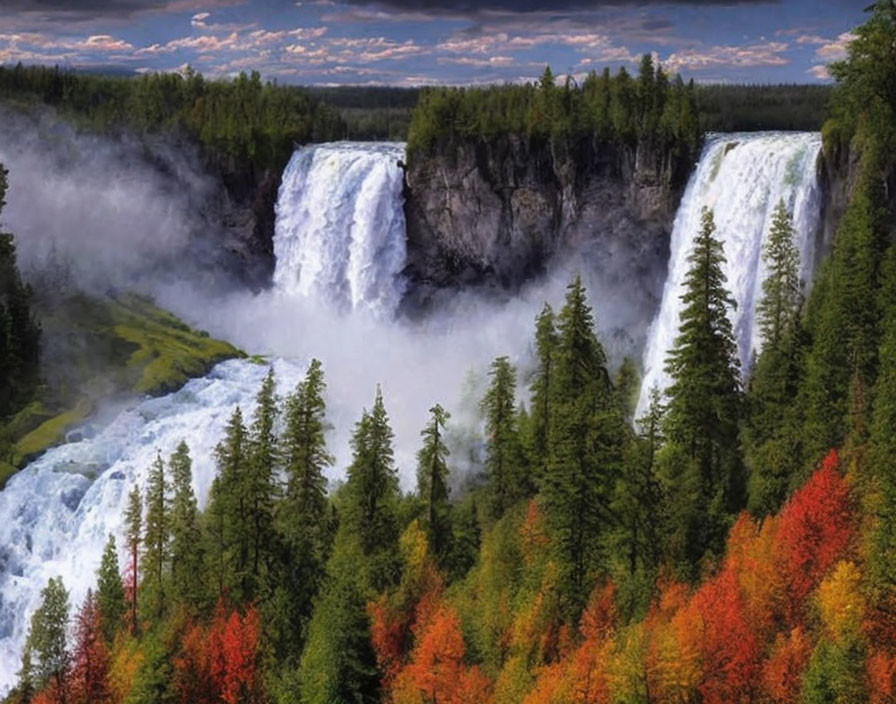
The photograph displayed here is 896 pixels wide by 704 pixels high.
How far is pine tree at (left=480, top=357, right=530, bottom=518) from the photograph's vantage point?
6075cm

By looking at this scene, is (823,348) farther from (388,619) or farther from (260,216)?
(260,216)

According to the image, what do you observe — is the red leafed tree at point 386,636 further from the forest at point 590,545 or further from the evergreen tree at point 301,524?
the evergreen tree at point 301,524

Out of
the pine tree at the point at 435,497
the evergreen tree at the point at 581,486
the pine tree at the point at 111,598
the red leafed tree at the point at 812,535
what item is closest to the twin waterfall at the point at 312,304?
the pine tree at the point at 111,598

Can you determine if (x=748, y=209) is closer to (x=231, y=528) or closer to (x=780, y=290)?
(x=780, y=290)

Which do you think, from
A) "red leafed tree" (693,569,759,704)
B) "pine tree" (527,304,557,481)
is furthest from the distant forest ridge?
"red leafed tree" (693,569,759,704)

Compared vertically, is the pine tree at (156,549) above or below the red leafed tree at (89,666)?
above

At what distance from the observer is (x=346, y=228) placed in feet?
350

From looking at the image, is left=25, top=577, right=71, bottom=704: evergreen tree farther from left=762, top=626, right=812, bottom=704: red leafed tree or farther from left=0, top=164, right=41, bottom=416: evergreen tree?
left=0, top=164, right=41, bottom=416: evergreen tree

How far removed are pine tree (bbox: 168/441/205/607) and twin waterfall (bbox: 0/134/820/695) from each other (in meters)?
13.2

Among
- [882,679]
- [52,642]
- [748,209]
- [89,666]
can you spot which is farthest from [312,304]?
[882,679]

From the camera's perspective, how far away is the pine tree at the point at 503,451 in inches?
2392

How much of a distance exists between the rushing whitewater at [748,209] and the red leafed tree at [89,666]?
3685 centimetres

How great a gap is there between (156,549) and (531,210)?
49546 millimetres

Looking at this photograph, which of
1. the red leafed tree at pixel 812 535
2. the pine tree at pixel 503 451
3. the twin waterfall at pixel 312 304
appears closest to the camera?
the red leafed tree at pixel 812 535
